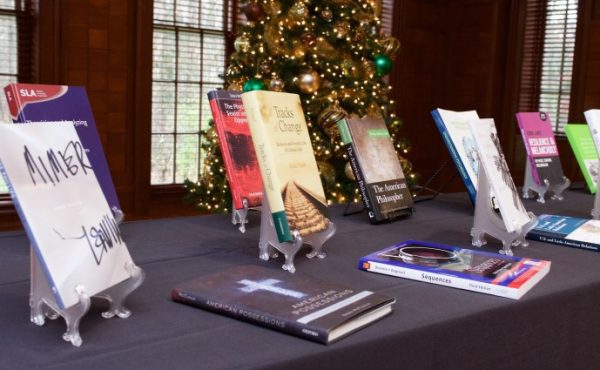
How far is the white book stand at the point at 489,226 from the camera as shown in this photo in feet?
5.16

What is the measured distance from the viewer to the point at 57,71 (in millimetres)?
4652

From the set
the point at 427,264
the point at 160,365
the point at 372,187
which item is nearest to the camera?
Answer: the point at 160,365

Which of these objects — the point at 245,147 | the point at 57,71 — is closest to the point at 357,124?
the point at 245,147

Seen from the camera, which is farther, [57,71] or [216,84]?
[216,84]

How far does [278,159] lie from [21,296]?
521mm

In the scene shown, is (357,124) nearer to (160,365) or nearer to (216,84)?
(160,365)

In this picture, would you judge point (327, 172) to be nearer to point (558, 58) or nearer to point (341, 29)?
point (341, 29)

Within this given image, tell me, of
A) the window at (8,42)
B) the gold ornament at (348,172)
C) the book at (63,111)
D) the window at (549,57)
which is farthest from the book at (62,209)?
the window at (549,57)

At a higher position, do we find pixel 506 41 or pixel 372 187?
pixel 506 41

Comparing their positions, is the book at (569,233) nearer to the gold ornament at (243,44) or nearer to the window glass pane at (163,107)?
the gold ornament at (243,44)

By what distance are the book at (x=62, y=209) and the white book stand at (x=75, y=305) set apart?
1cm

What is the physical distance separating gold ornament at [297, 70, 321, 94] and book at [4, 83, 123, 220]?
242 cm

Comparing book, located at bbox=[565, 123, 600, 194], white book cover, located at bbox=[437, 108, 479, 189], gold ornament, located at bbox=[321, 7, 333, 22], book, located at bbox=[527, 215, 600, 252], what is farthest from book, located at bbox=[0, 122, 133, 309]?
gold ornament, located at bbox=[321, 7, 333, 22]

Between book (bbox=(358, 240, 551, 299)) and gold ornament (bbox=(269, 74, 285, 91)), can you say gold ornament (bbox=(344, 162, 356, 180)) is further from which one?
book (bbox=(358, 240, 551, 299))
